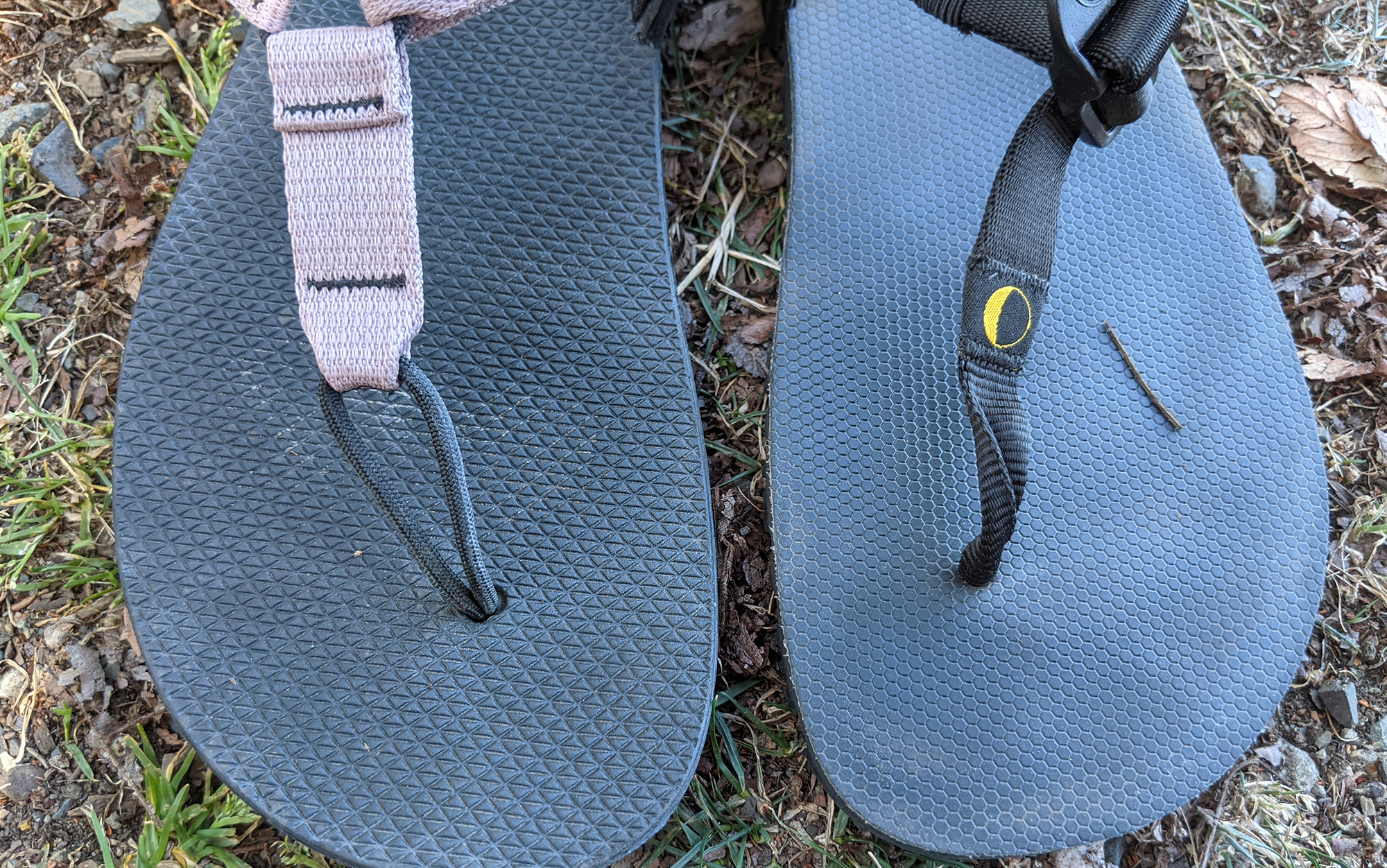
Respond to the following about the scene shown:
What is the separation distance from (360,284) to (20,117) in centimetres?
71

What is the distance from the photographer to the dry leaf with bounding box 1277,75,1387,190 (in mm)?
1220

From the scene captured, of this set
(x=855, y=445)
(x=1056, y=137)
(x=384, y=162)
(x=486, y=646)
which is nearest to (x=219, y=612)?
(x=486, y=646)

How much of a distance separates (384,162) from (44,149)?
648mm

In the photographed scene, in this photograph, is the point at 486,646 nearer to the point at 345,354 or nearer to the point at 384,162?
the point at 345,354

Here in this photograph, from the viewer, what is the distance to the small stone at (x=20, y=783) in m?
0.95

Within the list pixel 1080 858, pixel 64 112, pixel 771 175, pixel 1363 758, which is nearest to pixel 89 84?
pixel 64 112

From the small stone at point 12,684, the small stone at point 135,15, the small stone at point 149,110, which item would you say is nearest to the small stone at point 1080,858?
the small stone at point 12,684

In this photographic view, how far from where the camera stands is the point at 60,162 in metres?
1.18

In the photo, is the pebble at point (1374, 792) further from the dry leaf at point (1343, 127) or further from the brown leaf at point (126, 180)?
the brown leaf at point (126, 180)

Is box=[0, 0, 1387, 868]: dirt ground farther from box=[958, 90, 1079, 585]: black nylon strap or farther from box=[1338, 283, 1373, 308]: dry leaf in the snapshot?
box=[958, 90, 1079, 585]: black nylon strap

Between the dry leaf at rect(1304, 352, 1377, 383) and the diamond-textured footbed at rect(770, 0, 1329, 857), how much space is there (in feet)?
0.41

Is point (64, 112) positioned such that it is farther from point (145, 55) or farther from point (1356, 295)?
point (1356, 295)

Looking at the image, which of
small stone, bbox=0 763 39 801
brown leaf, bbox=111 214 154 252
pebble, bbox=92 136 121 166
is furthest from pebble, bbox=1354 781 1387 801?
pebble, bbox=92 136 121 166

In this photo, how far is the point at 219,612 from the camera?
34.9 inches
